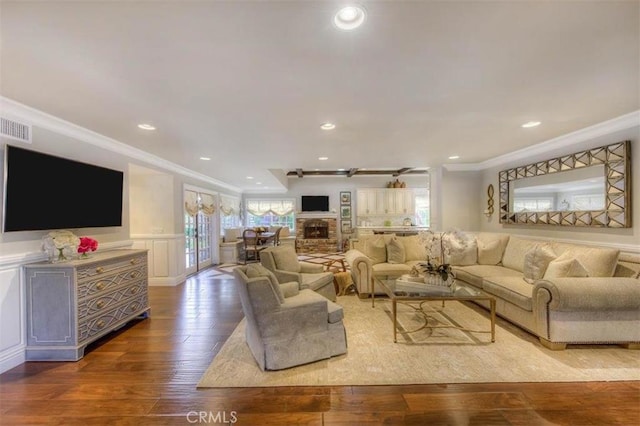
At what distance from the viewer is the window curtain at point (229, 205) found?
8179 millimetres

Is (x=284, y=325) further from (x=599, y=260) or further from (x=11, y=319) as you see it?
(x=599, y=260)

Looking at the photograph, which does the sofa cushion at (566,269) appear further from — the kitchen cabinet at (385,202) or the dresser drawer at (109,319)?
the kitchen cabinet at (385,202)

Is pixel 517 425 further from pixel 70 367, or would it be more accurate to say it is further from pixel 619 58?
pixel 70 367

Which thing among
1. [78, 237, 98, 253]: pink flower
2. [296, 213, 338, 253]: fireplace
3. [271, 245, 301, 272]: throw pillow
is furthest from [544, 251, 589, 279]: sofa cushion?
[296, 213, 338, 253]: fireplace

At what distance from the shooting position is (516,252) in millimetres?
4164

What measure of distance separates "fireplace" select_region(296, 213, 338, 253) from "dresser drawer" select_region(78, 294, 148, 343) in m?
6.37

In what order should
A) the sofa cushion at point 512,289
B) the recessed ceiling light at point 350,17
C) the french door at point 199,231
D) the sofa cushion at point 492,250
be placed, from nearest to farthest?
1. the recessed ceiling light at point 350,17
2. the sofa cushion at point 512,289
3. the sofa cushion at point 492,250
4. the french door at point 199,231

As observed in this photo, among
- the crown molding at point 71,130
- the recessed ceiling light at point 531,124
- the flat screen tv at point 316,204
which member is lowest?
the flat screen tv at point 316,204

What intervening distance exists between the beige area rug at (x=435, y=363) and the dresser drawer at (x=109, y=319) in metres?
1.32

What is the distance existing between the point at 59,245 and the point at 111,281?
2.02 feet

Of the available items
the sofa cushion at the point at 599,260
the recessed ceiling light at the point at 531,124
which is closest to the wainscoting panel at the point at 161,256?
the recessed ceiling light at the point at 531,124

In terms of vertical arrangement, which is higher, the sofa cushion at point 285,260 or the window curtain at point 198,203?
the window curtain at point 198,203

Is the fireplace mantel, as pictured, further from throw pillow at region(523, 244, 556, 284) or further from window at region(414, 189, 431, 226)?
throw pillow at region(523, 244, 556, 284)

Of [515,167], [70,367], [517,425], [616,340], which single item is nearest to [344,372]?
Answer: [517,425]
